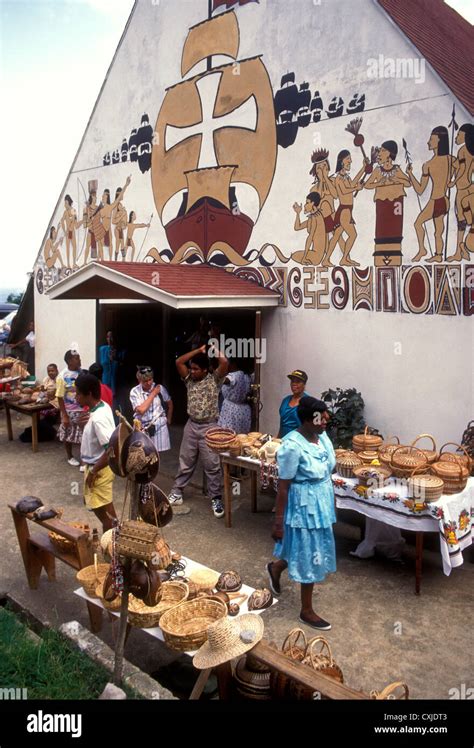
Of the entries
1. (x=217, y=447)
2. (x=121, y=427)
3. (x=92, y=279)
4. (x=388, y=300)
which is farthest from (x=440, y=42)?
(x=121, y=427)

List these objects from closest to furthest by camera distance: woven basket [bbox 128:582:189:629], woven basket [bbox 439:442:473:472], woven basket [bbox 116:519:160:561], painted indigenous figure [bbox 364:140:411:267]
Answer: woven basket [bbox 116:519:160:561] → woven basket [bbox 128:582:189:629] → woven basket [bbox 439:442:473:472] → painted indigenous figure [bbox 364:140:411:267]

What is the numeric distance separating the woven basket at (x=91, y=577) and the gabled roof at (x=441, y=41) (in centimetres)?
623

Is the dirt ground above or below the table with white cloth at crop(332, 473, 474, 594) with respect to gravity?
below

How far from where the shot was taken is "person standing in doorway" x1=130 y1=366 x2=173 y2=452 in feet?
26.8

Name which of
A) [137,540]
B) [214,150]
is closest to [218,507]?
[137,540]

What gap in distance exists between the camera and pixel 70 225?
13.2m

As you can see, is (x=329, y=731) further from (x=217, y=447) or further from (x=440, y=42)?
(x=440, y=42)

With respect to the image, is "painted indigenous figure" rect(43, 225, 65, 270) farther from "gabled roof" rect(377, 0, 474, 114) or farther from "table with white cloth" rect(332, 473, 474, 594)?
"table with white cloth" rect(332, 473, 474, 594)

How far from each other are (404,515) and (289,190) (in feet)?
17.0

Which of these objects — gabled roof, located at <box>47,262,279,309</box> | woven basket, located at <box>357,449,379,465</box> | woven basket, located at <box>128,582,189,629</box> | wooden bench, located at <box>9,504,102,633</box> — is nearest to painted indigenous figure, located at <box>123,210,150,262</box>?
gabled roof, located at <box>47,262,279,309</box>

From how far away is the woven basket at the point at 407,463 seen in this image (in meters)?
5.98

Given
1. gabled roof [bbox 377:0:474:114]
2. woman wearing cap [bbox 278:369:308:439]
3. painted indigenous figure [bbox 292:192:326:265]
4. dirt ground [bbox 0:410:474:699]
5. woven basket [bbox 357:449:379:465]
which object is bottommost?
dirt ground [bbox 0:410:474:699]

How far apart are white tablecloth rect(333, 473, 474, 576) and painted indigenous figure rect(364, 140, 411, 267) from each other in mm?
3082

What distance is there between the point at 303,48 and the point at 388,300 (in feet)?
12.7
